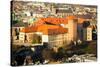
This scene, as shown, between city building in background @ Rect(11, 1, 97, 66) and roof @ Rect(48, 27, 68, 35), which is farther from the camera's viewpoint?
roof @ Rect(48, 27, 68, 35)

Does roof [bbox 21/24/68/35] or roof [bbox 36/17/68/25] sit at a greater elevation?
roof [bbox 36/17/68/25]

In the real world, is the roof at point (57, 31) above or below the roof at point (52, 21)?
below

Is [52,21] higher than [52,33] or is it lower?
higher

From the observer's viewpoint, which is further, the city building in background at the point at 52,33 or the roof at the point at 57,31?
the roof at the point at 57,31

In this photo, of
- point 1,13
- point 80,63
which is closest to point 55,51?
point 80,63

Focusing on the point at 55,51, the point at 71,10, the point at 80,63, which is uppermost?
the point at 71,10

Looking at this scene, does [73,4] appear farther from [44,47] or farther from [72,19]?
[44,47]

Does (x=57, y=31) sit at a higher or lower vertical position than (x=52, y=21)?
lower

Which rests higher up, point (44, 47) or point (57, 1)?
point (57, 1)

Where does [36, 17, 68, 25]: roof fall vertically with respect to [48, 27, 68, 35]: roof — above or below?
above

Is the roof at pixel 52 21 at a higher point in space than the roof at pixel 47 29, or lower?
higher

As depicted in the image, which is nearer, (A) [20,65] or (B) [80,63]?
(A) [20,65]
